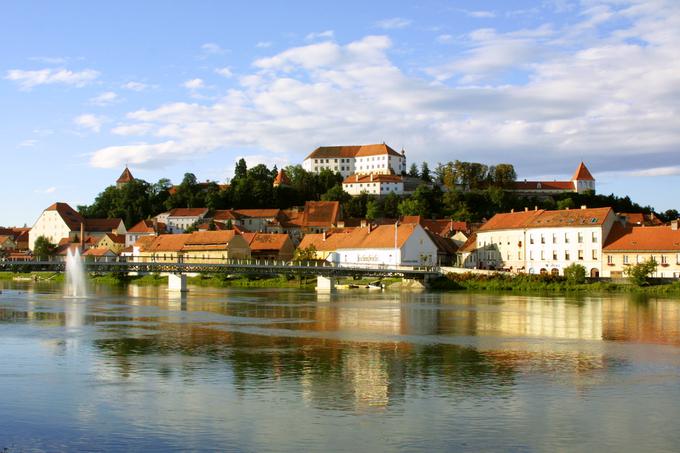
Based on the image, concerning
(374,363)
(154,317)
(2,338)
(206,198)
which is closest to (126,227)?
(206,198)

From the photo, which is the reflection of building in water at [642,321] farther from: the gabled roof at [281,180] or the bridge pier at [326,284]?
the gabled roof at [281,180]

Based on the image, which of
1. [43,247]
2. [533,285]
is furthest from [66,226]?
[533,285]

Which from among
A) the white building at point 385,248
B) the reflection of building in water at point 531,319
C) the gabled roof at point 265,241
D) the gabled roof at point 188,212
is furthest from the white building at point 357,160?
the reflection of building in water at point 531,319

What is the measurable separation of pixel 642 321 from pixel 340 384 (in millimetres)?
24845

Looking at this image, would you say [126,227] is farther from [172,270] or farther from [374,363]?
[374,363]

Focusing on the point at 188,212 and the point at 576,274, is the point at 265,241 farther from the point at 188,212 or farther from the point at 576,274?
the point at 576,274

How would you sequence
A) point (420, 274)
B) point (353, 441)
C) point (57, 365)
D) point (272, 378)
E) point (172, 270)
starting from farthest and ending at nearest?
point (420, 274)
point (172, 270)
point (57, 365)
point (272, 378)
point (353, 441)

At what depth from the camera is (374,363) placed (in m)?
27.9

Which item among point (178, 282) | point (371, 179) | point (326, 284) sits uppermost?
point (371, 179)

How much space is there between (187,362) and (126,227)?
131510 mm

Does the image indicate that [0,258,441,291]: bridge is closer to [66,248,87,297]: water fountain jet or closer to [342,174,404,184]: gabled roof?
[66,248,87,297]: water fountain jet

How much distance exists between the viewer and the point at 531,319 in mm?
44844

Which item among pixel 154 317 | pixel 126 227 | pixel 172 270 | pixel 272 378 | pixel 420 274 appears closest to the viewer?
pixel 272 378

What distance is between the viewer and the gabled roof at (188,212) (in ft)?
499
